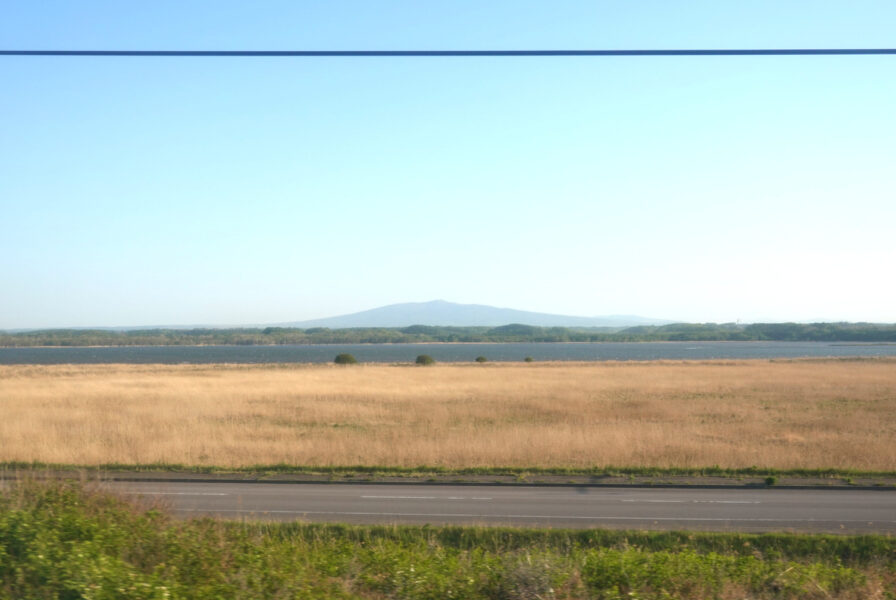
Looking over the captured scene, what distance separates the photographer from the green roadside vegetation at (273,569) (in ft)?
19.7

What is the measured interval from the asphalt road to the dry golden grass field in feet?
11.1

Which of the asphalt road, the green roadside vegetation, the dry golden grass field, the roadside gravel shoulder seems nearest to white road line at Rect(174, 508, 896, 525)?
→ the asphalt road

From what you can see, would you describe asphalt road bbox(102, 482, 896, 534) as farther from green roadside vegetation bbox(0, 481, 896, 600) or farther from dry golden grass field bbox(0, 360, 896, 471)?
green roadside vegetation bbox(0, 481, 896, 600)

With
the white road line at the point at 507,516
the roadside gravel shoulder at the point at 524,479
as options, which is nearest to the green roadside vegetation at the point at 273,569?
the white road line at the point at 507,516

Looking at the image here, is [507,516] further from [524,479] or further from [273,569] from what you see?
[273,569]

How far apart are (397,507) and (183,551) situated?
9590 mm

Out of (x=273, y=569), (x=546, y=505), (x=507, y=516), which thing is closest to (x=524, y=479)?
(x=546, y=505)

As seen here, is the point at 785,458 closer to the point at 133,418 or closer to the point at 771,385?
the point at 133,418

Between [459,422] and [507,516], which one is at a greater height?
[507,516]

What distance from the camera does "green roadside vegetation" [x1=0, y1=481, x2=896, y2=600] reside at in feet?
19.7

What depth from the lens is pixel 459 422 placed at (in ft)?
105

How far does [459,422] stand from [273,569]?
25.4 metres

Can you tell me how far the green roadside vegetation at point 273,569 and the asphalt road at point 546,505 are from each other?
17.1 ft

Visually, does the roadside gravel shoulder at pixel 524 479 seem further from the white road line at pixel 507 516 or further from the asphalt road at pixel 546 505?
the white road line at pixel 507 516
